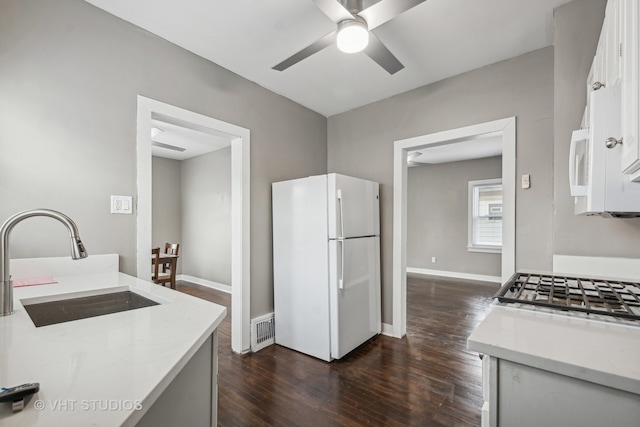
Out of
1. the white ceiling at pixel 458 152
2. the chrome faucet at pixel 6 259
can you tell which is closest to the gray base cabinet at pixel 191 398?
the chrome faucet at pixel 6 259

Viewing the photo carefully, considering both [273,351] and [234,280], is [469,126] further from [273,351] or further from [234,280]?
[273,351]

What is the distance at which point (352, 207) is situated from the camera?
258cm

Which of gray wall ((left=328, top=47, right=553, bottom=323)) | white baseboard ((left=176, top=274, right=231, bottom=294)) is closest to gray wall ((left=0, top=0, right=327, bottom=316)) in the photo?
gray wall ((left=328, top=47, right=553, bottom=323))

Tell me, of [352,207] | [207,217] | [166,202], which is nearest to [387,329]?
[352,207]

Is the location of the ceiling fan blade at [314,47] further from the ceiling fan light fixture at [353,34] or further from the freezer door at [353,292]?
the freezer door at [353,292]

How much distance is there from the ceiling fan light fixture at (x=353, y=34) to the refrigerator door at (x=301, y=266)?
107 cm

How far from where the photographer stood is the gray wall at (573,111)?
1.59 metres

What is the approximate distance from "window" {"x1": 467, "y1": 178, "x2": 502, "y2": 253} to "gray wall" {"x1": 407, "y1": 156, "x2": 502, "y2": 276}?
0.11m

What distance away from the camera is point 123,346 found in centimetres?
71

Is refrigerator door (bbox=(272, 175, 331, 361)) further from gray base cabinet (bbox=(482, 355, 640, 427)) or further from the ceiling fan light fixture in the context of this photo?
gray base cabinet (bbox=(482, 355, 640, 427))

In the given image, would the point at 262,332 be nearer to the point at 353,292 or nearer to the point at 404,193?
the point at 353,292

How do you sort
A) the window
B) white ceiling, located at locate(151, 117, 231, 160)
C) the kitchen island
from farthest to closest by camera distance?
the window
white ceiling, located at locate(151, 117, 231, 160)
the kitchen island

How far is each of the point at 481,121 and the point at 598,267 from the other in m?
1.41

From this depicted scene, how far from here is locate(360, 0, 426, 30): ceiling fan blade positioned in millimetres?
→ 1394
